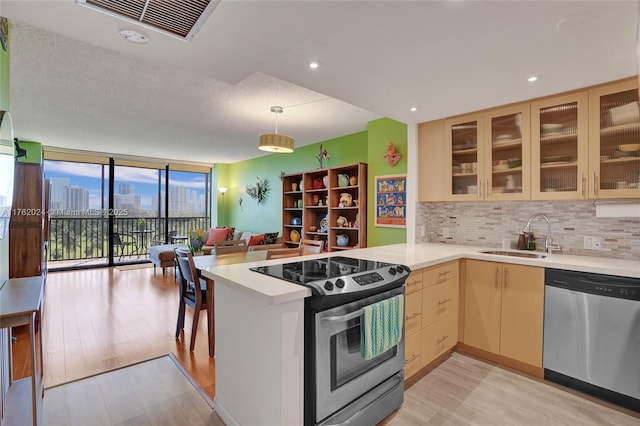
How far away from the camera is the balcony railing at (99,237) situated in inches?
274

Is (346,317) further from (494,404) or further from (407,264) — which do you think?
(494,404)

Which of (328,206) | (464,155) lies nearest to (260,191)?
(328,206)

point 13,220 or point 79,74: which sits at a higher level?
point 79,74

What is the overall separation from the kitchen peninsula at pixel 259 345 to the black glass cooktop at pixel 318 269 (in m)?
0.09

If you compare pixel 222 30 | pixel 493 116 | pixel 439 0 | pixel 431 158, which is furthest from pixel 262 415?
pixel 493 116

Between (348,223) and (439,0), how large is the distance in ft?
11.2

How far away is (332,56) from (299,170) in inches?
167

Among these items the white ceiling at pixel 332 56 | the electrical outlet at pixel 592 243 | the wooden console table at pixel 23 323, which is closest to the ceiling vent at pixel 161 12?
the white ceiling at pixel 332 56

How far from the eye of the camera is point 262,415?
1485 mm

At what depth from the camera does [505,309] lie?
2412mm

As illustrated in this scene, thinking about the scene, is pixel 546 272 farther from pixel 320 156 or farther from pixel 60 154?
pixel 60 154

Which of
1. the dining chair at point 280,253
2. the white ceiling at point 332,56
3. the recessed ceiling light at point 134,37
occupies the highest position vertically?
the white ceiling at point 332,56

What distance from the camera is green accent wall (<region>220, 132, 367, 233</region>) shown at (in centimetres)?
516

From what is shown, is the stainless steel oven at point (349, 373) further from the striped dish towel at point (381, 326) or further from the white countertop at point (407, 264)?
the white countertop at point (407, 264)
